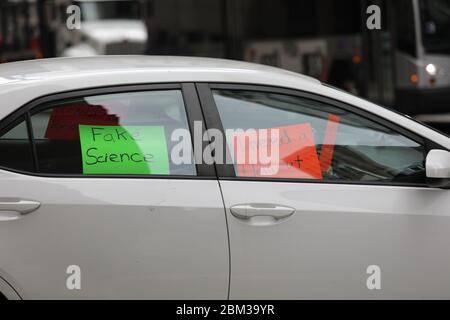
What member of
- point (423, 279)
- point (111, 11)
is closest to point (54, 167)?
point (423, 279)

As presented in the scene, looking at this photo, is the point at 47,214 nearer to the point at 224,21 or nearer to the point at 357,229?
the point at 357,229

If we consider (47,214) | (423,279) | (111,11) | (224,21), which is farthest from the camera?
(111,11)

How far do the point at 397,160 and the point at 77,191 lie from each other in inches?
58.0

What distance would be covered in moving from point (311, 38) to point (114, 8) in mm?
4088

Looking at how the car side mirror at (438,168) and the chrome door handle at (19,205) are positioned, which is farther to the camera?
the car side mirror at (438,168)

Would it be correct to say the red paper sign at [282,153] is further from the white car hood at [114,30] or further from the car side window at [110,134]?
the white car hood at [114,30]

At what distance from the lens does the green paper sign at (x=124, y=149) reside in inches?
148

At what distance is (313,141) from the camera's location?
3977 millimetres

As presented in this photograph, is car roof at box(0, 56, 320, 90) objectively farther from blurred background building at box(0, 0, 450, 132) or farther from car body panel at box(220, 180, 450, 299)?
blurred background building at box(0, 0, 450, 132)

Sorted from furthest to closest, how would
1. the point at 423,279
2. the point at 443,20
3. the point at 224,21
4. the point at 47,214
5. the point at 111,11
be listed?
the point at 111,11, the point at 224,21, the point at 443,20, the point at 423,279, the point at 47,214

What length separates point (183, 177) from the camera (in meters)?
3.74

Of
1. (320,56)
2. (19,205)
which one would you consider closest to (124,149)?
(19,205)

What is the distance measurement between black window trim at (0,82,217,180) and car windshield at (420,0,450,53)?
10.5 meters

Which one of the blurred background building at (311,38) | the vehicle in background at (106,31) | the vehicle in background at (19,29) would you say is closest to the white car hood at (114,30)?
the vehicle in background at (106,31)
